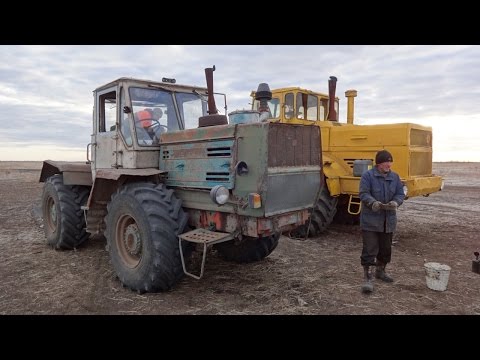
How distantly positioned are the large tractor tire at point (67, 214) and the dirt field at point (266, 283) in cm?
21

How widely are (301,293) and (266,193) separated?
151 cm

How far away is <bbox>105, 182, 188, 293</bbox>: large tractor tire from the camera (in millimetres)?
4336

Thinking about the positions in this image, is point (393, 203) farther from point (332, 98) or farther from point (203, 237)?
point (332, 98)

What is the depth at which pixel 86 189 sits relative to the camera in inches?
277

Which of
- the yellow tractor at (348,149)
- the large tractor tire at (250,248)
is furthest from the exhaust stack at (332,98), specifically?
the large tractor tire at (250,248)

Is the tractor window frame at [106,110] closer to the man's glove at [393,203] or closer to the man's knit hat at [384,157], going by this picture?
the man's knit hat at [384,157]

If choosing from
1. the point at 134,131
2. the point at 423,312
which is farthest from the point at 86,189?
the point at 423,312

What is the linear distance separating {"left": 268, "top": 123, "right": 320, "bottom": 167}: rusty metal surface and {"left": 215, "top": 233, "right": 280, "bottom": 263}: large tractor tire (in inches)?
57.7

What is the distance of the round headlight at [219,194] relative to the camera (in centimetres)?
412

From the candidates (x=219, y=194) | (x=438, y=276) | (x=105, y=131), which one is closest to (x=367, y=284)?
(x=438, y=276)

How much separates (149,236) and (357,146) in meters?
5.05

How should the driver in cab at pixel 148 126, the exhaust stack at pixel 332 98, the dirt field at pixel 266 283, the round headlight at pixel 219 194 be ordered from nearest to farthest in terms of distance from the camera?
the round headlight at pixel 219 194
the dirt field at pixel 266 283
the driver in cab at pixel 148 126
the exhaust stack at pixel 332 98

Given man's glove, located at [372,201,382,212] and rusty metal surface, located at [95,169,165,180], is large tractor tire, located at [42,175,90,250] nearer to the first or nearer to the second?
rusty metal surface, located at [95,169,165,180]

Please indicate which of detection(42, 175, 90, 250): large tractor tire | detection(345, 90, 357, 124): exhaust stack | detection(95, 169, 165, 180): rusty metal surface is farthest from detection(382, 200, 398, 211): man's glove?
detection(42, 175, 90, 250): large tractor tire
